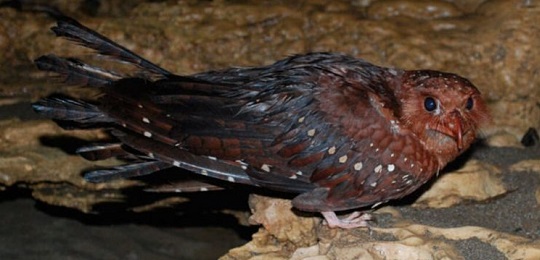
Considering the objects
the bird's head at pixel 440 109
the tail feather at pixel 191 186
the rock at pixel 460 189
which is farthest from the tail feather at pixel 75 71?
the rock at pixel 460 189

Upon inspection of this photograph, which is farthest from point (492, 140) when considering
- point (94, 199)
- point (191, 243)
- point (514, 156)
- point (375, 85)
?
point (94, 199)

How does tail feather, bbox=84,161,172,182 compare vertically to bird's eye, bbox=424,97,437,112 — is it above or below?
below

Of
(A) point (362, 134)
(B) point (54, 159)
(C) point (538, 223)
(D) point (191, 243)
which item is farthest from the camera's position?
(D) point (191, 243)

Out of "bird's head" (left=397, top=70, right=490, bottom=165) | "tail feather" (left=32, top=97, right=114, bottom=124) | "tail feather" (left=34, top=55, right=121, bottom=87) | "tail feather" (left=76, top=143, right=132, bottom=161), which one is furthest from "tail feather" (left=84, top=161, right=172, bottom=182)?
"bird's head" (left=397, top=70, right=490, bottom=165)

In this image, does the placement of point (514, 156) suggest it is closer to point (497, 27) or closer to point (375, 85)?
point (497, 27)

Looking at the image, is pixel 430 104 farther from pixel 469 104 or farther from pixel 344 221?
pixel 344 221

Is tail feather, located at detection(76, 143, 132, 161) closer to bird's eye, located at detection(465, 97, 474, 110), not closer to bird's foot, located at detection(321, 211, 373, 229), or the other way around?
bird's foot, located at detection(321, 211, 373, 229)

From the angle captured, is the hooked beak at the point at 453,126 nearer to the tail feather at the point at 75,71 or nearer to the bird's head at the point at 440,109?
the bird's head at the point at 440,109

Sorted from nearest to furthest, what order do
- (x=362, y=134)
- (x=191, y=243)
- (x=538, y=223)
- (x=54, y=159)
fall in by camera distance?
(x=362, y=134), (x=538, y=223), (x=54, y=159), (x=191, y=243)
